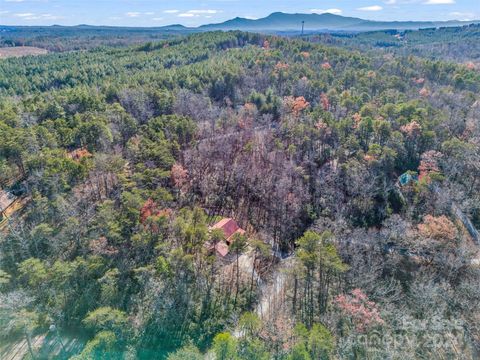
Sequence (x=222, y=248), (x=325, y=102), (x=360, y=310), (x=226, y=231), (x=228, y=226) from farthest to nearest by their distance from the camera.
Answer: (x=325, y=102) < (x=228, y=226) < (x=226, y=231) < (x=222, y=248) < (x=360, y=310)

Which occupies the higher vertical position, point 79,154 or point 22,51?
point 79,154

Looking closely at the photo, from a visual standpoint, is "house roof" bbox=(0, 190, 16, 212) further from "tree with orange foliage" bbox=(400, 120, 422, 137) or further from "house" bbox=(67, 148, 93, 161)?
"tree with orange foliage" bbox=(400, 120, 422, 137)

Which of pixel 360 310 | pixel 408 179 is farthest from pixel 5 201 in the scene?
pixel 408 179

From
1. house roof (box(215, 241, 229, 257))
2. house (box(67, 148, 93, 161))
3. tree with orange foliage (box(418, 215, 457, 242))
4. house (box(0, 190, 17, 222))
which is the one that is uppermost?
house (box(67, 148, 93, 161))

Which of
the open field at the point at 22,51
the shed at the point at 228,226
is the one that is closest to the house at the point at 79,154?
the shed at the point at 228,226

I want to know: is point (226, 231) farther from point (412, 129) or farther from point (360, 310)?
point (412, 129)

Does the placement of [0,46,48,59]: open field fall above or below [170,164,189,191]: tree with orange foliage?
below

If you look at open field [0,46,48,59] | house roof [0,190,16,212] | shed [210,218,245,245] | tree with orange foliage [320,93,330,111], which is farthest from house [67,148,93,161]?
open field [0,46,48,59]

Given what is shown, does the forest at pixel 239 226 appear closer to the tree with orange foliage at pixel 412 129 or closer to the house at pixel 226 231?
the tree with orange foliage at pixel 412 129
